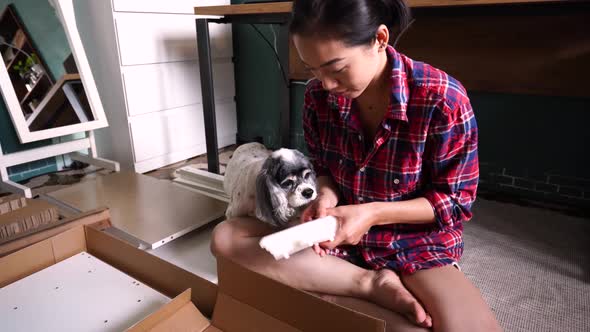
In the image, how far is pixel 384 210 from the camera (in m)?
0.80

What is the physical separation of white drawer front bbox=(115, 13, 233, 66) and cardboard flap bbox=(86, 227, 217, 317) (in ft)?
4.00

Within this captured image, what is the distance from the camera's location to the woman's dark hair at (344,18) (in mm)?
689

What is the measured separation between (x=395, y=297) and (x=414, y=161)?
0.28m

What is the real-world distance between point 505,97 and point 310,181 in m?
1.16

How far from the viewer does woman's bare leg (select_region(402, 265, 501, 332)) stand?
0.69 metres

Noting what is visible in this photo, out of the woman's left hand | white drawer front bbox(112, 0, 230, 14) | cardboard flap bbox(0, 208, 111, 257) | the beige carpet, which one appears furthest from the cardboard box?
the beige carpet

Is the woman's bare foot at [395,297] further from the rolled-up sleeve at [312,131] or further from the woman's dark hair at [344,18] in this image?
the woman's dark hair at [344,18]

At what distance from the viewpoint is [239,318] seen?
0.68 meters

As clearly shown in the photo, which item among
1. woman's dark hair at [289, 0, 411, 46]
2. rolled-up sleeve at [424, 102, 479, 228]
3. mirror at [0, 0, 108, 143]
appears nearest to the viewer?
woman's dark hair at [289, 0, 411, 46]

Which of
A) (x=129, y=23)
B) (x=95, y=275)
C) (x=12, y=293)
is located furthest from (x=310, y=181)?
(x=129, y=23)

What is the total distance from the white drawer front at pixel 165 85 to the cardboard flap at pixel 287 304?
1480mm

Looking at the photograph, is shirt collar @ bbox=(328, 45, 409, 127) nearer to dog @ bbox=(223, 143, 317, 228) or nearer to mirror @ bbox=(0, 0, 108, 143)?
dog @ bbox=(223, 143, 317, 228)

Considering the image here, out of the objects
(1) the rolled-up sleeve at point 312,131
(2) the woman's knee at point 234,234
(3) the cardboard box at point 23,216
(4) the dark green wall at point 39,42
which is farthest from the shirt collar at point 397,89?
(4) the dark green wall at point 39,42

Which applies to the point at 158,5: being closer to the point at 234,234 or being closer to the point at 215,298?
the point at 234,234
